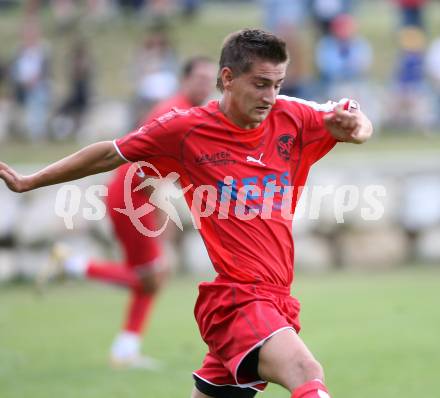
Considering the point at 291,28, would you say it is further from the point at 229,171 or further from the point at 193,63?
the point at 229,171

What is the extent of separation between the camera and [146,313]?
9.79 meters

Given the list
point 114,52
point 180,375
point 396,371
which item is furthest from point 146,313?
point 114,52

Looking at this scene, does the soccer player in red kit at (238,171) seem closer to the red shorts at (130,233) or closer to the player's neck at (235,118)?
the player's neck at (235,118)

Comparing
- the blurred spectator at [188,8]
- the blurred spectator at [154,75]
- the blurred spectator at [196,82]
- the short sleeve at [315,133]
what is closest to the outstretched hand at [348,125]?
the short sleeve at [315,133]

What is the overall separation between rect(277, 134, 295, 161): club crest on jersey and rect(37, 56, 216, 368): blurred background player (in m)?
3.57

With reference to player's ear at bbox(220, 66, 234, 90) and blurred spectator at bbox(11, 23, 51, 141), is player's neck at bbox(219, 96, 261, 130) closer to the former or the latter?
player's ear at bbox(220, 66, 234, 90)

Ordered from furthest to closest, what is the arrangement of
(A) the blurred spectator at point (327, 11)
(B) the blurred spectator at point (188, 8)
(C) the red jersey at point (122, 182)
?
(B) the blurred spectator at point (188, 8) < (A) the blurred spectator at point (327, 11) < (C) the red jersey at point (122, 182)

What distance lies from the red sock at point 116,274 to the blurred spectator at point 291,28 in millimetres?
6409

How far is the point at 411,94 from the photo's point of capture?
1781cm

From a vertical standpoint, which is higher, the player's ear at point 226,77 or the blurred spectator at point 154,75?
the blurred spectator at point 154,75

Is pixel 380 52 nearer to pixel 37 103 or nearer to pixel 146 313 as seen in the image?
pixel 37 103

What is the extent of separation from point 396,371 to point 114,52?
14396mm

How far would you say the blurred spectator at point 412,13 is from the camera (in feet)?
61.5

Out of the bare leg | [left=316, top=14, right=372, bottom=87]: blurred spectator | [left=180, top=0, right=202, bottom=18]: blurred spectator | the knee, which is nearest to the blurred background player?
the bare leg
